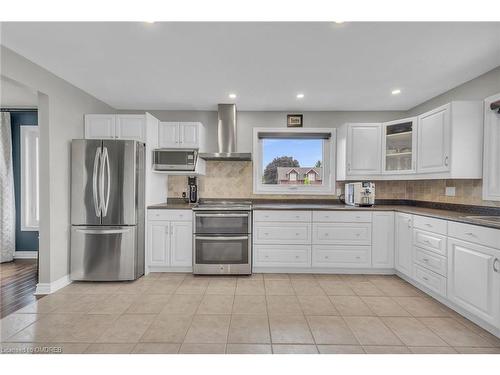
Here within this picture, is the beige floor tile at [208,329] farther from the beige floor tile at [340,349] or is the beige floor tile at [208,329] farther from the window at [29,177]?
the window at [29,177]

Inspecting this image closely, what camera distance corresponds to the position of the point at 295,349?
1.80m

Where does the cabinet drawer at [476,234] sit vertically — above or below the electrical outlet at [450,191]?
below

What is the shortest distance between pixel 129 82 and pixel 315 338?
10.7ft

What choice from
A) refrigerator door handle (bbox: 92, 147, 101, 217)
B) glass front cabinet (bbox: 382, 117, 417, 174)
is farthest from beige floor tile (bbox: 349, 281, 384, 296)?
refrigerator door handle (bbox: 92, 147, 101, 217)

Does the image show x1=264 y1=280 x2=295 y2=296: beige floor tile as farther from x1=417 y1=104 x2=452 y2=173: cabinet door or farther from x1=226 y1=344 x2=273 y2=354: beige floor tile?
x1=417 y1=104 x2=452 y2=173: cabinet door

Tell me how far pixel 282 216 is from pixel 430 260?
1666mm

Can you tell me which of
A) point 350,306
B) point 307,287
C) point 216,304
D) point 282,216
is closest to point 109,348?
point 216,304

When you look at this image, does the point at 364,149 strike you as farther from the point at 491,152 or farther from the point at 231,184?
the point at 231,184

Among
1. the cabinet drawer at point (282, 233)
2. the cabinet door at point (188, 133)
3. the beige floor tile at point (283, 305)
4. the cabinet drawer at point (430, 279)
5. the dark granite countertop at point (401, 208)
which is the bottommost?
the beige floor tile at point (283, 305)

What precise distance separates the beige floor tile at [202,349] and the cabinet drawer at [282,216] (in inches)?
67.3

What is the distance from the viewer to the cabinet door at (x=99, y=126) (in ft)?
10.7

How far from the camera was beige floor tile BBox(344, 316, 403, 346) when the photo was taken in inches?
74.8

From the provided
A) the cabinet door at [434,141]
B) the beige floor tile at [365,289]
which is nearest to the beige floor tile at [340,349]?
the beige floor tile at [365,289]

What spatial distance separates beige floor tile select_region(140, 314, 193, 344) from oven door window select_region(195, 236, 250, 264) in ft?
3.33
